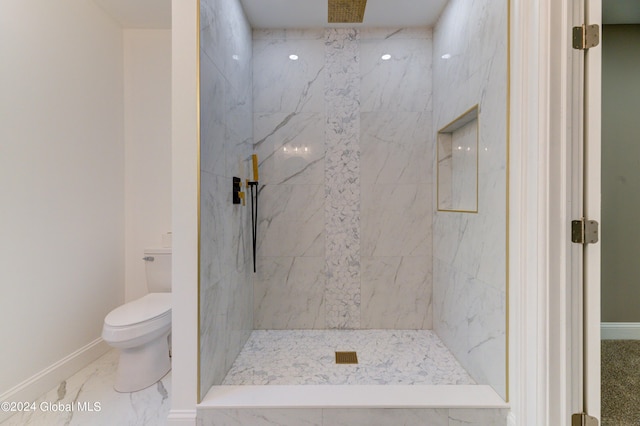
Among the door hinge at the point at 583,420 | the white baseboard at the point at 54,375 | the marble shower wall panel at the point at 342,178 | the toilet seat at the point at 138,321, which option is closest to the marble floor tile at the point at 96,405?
the white baseboard at the point at 54,375

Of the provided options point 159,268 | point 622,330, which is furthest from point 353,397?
point 622,330

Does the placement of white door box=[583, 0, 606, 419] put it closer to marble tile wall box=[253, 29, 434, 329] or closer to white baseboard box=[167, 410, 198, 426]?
marble tile wall box=[253, 29, 434, 329]

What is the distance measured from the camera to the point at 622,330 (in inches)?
87.6

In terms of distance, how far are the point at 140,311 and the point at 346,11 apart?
8.41 feet

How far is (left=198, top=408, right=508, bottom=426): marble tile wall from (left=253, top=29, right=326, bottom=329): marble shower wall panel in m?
1.08

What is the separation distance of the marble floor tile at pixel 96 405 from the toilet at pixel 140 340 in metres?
0.07

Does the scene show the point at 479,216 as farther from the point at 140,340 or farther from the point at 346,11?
the point at 140,340

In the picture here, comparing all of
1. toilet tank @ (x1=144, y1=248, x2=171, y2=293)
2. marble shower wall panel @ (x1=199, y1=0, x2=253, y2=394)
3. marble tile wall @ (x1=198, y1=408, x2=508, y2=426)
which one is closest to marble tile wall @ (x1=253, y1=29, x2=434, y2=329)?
marble shower wall panel @ (x1=199, y1=0, x2=253, y2=394)

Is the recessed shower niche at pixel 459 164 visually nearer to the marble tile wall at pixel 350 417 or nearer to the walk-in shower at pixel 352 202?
the walk-in shower at pixel 352 202

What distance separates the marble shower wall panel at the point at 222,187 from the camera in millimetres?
1534

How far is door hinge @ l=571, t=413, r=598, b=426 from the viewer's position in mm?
1196

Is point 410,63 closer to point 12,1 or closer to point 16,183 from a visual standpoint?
point 12,1

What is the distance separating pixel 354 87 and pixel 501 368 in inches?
85.7

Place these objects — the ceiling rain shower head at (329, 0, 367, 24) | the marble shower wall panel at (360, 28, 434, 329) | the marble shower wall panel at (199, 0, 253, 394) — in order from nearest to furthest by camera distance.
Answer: the marble shower wall panel at (199, 0, 253, 394), the ceiling rain shower head at (329, 0, 367, 24), the marble shower wall panel at (360, 28, 434, 329)
